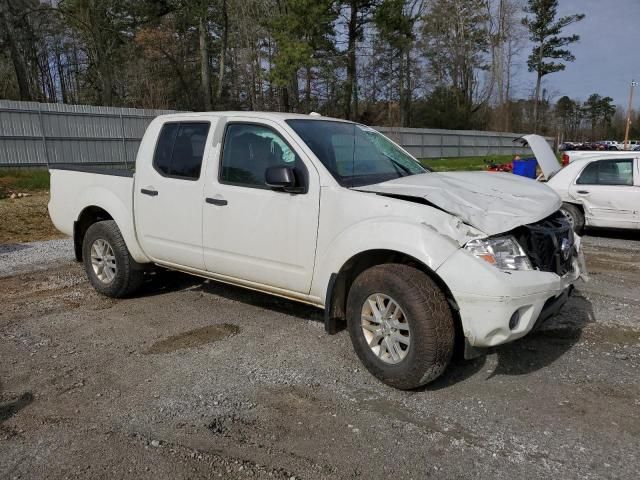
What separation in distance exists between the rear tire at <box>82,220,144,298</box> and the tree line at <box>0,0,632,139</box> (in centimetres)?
2387

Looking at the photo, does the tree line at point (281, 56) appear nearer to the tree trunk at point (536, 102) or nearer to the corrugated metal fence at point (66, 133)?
the tree trunk at point (536, 102)

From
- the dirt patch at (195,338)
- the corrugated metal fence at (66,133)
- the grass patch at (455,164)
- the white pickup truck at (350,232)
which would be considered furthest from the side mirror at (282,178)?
the grass patch at (455,164)

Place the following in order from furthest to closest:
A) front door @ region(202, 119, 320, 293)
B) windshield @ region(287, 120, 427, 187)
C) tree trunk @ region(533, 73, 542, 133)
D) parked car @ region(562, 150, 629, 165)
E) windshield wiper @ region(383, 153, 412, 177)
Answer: tree trunk @ region(533, 73, 542, 133) < parked car @ region(562, 150, 629, 165) < windshield wiper @ region(383, 153, 412, 177) < windshield @ region(287, 120, 427, 187) < front door @ region(202, 119, 320, 293)

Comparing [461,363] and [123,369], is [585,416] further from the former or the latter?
[123,369]

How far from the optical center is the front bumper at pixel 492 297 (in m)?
3.16

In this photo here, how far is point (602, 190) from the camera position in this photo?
9.27 meters

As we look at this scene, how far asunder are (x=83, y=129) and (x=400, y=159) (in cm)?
1847

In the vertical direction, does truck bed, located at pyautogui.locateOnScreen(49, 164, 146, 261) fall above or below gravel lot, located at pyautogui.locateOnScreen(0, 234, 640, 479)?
above

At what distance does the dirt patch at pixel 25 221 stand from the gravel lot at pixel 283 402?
189 inches

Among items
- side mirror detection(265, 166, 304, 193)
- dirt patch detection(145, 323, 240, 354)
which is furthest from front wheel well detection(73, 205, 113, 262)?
side mirror detection(265, 166, 304, 193)

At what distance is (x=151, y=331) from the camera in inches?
188

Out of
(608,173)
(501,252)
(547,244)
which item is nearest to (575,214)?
(608,173)

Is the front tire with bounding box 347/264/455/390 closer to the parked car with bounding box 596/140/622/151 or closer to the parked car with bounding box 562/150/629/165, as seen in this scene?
the parked car with bounding box 562/150/629/165

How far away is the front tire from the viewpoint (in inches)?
131
